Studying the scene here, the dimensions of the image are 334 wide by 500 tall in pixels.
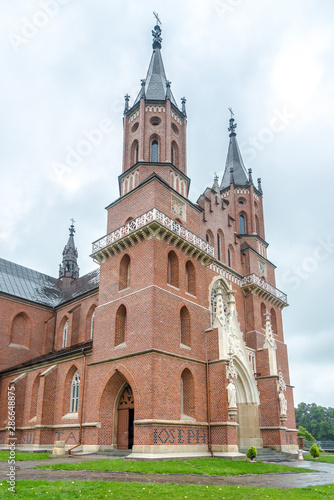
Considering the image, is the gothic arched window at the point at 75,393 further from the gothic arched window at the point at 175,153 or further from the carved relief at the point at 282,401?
the gothic arched window at the point at 175,153

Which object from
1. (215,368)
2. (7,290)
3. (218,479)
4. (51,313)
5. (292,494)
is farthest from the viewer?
(51,313)

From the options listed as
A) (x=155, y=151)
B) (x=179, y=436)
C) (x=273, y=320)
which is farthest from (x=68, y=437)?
(x=155, y=151)

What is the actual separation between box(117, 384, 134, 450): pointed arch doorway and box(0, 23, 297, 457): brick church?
0.05 metres

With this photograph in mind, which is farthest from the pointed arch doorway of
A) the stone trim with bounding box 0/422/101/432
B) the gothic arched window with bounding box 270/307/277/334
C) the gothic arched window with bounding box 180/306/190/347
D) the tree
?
the tree

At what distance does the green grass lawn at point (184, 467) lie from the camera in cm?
1491

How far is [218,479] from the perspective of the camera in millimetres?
13930

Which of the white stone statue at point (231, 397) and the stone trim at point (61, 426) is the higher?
the white stone statue at point (231, 397)

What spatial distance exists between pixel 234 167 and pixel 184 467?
96.7ft

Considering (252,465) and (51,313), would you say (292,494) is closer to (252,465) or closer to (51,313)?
(252,465)

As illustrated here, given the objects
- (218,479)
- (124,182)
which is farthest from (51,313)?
(218,479)

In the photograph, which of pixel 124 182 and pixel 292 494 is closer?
pixel 292 494

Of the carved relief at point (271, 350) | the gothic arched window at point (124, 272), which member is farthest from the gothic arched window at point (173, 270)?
the carved relief at point (271, 350)

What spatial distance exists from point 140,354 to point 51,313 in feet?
61.9

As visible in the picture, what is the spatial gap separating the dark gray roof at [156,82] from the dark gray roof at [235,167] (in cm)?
995
